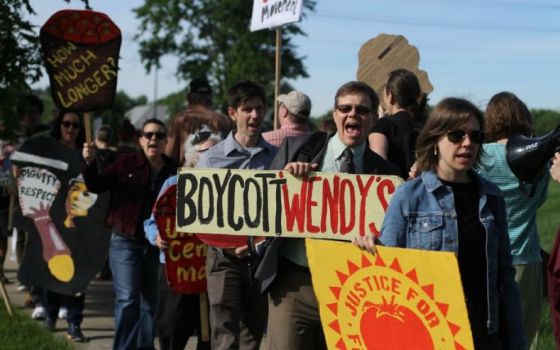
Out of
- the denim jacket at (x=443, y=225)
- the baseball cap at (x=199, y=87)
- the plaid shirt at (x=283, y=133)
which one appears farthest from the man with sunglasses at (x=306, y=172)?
the baseball cap at (x=199, y=87)

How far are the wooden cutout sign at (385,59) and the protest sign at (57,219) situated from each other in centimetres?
274

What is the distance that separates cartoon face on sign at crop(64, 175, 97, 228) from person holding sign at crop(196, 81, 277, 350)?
303cm

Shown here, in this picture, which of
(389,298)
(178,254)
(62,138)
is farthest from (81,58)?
(389,298)

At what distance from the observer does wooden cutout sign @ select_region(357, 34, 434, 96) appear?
815 centimetres

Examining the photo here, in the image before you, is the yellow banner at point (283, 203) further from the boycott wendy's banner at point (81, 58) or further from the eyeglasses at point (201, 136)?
the boycott wendy's banner at point (81, 58)

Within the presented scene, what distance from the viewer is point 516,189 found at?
224 inches

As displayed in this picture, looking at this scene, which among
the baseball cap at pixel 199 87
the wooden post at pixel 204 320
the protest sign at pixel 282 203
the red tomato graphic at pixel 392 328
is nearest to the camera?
the red tomato graphic at pixel 392 328

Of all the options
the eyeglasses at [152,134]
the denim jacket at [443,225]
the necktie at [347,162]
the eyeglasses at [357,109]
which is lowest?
the denim jacket at [443,225]

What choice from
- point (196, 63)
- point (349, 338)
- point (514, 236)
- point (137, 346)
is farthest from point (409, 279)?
point (196, 63)

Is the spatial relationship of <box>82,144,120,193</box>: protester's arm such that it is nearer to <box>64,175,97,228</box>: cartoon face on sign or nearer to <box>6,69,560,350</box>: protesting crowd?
<box>6,69,560,350</box>: protesting crowd

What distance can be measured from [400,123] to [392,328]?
6.71 feet

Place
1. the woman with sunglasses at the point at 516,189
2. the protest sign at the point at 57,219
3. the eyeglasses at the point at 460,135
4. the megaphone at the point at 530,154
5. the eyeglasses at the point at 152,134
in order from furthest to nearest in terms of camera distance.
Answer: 1. the protest sign at the point at 57,219
2. the eyeglasses at the point at 152,134
3. the woman with sunglasses at the point at 516,189
4. the megaphone at the point at 530,154
5. the eyeglasses at the point at 460,135

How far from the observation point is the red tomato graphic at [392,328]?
4309 mm

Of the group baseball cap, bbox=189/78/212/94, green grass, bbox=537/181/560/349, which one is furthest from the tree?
baseball cap, bbox=189/78/212/94
